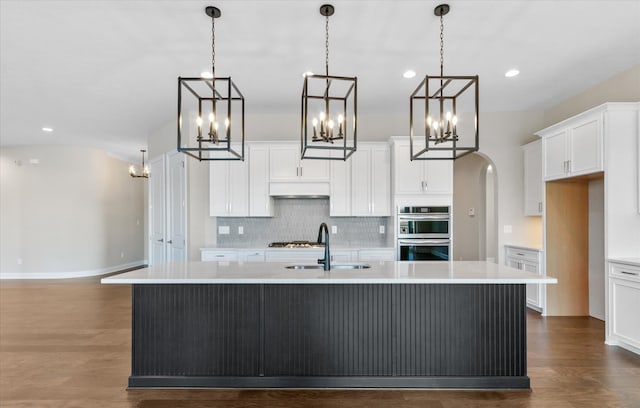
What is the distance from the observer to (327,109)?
2.57 metres

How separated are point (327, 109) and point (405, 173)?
2.70 meters

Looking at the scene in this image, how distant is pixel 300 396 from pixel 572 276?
409 cm

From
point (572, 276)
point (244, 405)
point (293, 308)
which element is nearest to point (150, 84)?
point (293, 308)

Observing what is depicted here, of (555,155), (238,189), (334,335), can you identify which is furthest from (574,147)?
(238,189)

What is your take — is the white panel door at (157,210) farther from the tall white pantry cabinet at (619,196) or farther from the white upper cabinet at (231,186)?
the tall white pantry cabinet at (619,196)

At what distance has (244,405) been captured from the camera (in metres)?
2.44

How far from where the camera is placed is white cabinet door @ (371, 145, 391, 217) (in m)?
5.21

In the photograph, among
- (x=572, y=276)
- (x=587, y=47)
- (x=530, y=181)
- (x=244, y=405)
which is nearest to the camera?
(x=244, y=405)

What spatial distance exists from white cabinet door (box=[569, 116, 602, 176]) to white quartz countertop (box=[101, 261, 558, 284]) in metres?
1.93

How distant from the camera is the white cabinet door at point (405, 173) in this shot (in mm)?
4996

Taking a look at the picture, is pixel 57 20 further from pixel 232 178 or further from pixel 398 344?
pixel 398 344

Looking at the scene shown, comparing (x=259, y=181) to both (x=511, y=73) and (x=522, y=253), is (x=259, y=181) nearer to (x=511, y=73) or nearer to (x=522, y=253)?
(x=511, y=73)

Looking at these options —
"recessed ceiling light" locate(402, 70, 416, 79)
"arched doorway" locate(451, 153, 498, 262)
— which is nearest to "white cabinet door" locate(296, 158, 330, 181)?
"recessed ceiling light" locate(402, 70, 416, 79)

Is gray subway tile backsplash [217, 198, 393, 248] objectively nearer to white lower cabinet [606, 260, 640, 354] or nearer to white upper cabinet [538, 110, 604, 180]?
white upper cabinet [538, 110, 604, 180]
